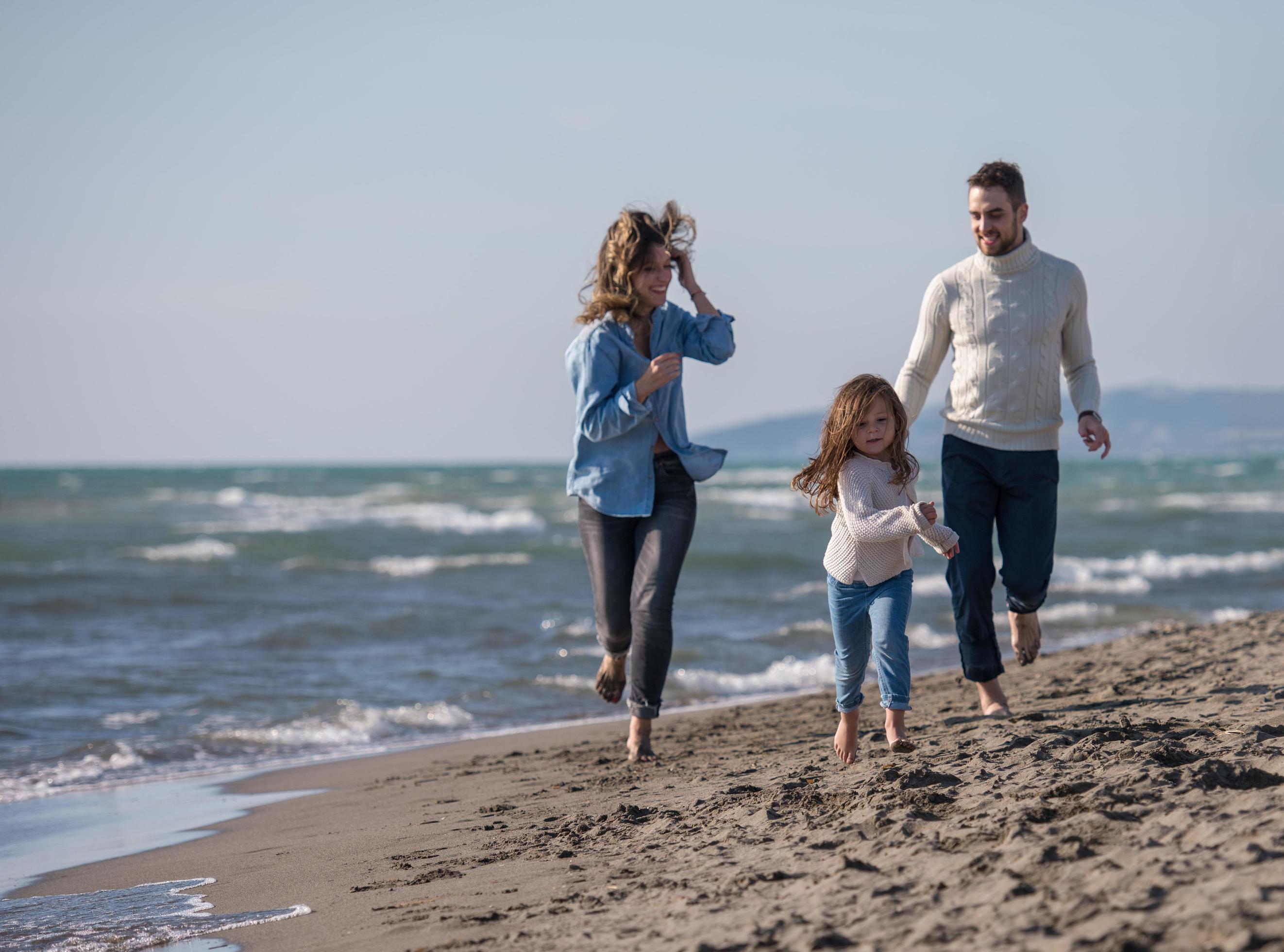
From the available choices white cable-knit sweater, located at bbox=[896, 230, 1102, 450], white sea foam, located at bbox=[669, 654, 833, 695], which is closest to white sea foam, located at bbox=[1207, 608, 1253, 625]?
white sea foam, located at bbox=[669, 654, 833, 695]

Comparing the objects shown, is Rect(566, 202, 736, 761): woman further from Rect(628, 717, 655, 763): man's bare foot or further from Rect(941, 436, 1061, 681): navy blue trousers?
Rect(941, 436, 1061, 681): navy blue trousers

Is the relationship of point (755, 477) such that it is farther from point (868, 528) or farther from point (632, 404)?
point (868, 528)

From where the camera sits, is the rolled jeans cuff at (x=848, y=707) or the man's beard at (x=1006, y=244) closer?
the rolled jeans cuff at (x=848, y=707)

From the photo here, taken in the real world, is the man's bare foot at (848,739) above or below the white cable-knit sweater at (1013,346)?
below

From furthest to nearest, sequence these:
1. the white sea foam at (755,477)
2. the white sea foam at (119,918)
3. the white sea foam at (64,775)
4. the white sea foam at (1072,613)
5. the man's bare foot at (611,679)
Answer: the white sea foam at (755,477) < the white sea foam at (1072,613) < the white sea foam at (64,775) < the man's bare foot at (611,679) < the white sea foam at (119,918)

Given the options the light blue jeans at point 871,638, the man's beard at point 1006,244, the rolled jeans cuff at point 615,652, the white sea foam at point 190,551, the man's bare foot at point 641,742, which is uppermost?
the man's beard at point 1006,244

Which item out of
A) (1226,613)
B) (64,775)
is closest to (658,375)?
(64,775)

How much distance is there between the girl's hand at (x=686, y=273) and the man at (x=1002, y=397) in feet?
2.79

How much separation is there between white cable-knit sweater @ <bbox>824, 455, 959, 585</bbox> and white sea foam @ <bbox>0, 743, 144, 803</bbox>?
12.3 feet

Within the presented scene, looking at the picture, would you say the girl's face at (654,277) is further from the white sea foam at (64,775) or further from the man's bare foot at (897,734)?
the white sea foam at (64,775)

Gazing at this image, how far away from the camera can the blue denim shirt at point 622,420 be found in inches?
170

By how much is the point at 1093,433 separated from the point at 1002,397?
13.7 inches

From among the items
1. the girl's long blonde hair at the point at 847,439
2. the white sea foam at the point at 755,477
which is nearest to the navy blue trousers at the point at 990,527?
the girl's long blonde hair at the point at 847,439

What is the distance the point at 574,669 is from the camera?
8.14 m
